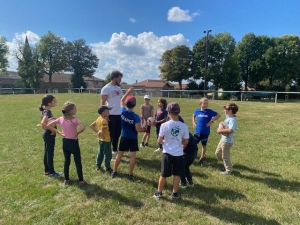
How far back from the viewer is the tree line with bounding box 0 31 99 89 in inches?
2232

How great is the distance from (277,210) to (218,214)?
0.98 metres

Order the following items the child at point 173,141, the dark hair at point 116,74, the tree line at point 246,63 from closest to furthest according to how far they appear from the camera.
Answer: the child at point 173,141 < the dark hair at point 116,74 < the tree line at point 246,63

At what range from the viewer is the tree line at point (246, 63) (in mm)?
40875

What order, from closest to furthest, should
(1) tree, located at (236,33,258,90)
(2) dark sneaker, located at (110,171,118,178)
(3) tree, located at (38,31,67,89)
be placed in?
1. (2) dark sneaker, located at (110,171,118,178)
2. (1) tree, located at (236,33,258,90)
3. (3) tree, located at (38,31,67,89)

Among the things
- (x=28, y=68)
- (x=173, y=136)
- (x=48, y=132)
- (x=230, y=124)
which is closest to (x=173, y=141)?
(x=173, y=136)

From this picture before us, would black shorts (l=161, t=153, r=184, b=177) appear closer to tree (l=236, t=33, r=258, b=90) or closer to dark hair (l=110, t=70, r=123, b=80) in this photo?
dark hair (l=110, t=70, r=123, b=80)

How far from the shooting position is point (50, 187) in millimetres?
4246

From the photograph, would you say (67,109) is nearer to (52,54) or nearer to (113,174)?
(113,174)

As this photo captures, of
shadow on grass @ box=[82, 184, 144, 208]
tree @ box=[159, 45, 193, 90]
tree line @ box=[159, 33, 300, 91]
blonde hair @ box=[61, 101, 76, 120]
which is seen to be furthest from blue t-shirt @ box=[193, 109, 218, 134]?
tree @ box=[159, 45, 193, 90]

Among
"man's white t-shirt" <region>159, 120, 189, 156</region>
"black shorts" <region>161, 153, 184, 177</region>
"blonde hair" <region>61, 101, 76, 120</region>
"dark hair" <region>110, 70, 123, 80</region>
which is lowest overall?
"black shorts" <region>161, 153, 184, 177</region>

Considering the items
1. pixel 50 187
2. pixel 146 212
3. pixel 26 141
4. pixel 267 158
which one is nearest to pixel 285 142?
pixel 267 158

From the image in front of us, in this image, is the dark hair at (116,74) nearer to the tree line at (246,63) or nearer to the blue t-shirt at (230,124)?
the blue t-shirt at (230,124)

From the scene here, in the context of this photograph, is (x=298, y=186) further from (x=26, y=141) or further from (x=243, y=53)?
(x=243, y=53)

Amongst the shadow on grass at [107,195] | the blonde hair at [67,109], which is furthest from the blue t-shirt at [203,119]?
the blonde hair at [67,109]
